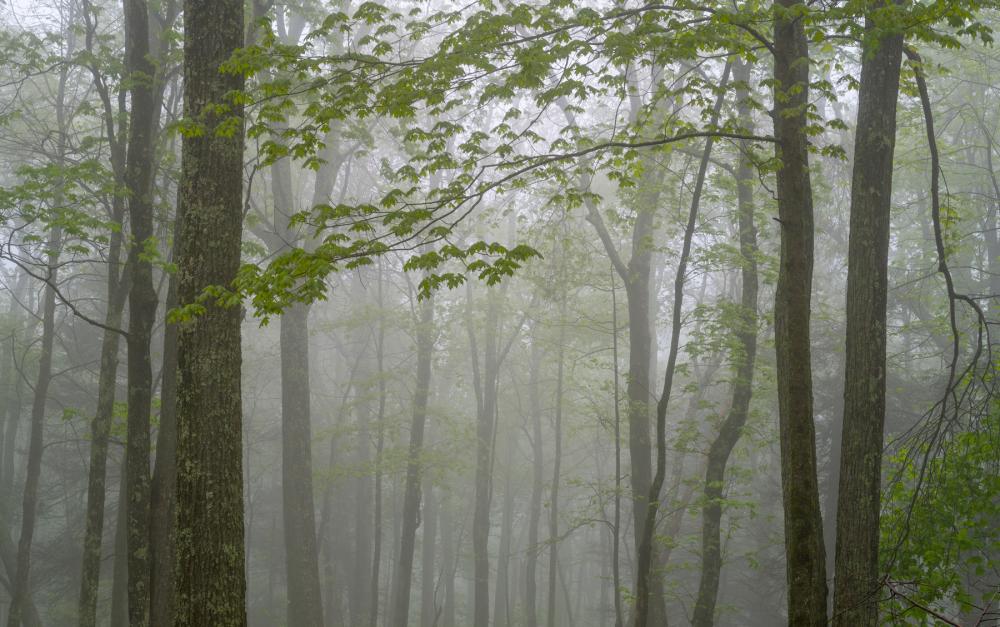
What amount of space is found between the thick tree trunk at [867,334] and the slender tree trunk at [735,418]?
322cm

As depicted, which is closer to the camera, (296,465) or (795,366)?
(795,366)

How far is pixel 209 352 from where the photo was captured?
538 centimetres

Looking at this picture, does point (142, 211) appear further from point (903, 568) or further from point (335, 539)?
point (335, 539)

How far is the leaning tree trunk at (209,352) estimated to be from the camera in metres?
5.16

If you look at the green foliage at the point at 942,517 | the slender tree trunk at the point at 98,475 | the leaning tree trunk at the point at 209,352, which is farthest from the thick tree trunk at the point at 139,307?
the green foliage at the point at 942,517

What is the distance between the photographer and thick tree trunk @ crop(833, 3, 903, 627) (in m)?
6.63

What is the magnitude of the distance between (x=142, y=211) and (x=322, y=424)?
19661 millimetres

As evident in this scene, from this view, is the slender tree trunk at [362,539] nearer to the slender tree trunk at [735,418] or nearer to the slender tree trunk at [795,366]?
the slender tree trunk at [735,418]

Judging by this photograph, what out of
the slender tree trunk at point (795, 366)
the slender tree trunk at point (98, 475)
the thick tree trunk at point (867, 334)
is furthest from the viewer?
the slender tree trunk at point (98, 475)

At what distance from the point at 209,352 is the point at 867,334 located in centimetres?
590

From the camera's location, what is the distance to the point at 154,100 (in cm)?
974

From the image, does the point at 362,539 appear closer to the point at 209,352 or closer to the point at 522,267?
the point at 522,267

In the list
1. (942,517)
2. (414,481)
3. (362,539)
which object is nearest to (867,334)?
(942,517)

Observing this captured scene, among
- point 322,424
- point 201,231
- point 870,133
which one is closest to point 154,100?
point 201,231
